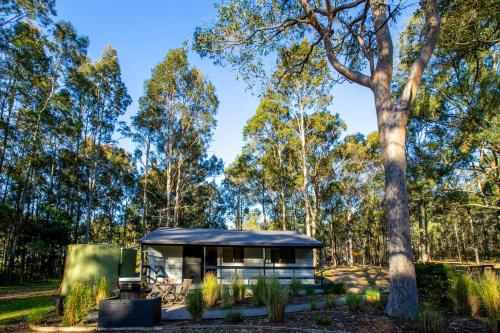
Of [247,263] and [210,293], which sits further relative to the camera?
[247,263]

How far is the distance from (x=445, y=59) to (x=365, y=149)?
40.2 ft

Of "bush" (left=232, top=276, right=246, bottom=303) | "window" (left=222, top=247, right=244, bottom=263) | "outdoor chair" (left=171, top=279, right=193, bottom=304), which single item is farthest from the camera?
"window" (left=222, top=247, right=244, bottom=263)

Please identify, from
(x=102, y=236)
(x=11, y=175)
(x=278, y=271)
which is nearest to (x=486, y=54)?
(x=278, y=271)

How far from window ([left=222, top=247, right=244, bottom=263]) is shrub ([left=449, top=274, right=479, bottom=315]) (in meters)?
10.1

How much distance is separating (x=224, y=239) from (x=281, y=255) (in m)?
3.04

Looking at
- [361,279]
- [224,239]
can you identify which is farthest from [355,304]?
[361,279]

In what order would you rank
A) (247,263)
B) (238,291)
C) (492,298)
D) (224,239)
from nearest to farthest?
(492,298) → (238,291) → (224,239) → (247,263)

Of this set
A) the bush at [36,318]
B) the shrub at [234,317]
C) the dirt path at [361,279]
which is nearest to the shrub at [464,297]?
the shrub at [234,317]

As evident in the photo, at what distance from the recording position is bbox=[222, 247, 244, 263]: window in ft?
50.8

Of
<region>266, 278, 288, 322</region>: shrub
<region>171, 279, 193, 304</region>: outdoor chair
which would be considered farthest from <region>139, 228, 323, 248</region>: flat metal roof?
<region>266, 278, 288, 322</region>: shrub

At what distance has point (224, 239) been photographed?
48.0 ft

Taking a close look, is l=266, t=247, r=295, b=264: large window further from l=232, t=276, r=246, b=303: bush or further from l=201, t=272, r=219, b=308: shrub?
l=201, t=272, r=219, b=308: shrub

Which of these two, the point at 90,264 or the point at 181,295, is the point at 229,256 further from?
the point at 90,264

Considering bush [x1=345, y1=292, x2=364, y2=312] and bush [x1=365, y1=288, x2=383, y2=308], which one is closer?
bush [x1=345, y1=292, x2=364, y2=312]
